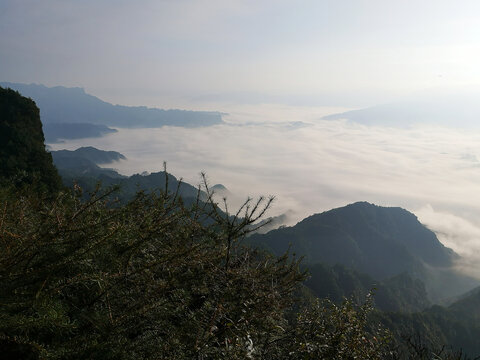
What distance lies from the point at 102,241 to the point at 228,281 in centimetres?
281

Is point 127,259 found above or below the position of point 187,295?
above

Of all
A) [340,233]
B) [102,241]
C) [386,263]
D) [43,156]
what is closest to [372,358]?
[102,241]

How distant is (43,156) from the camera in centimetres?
3256

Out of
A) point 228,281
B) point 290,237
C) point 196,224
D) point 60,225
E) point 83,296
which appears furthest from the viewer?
point 290,237

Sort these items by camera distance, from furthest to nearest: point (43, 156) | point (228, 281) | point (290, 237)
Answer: point (290, 237), point (43, 156), point (228, 281)

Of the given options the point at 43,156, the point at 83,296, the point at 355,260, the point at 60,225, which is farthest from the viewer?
A: the point at 355,260

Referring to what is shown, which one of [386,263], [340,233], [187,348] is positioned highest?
[187,348]

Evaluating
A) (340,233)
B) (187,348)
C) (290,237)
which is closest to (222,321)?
(187,348)

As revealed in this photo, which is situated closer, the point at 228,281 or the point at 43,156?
the point at 228,281

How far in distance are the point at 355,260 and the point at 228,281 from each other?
207007 mm

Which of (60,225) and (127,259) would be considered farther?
(127,259)

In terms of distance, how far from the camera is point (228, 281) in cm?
564

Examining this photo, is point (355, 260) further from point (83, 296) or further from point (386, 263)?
point (83, 296)

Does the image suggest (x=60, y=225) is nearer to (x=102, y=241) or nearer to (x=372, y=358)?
(x=102, y=241)
